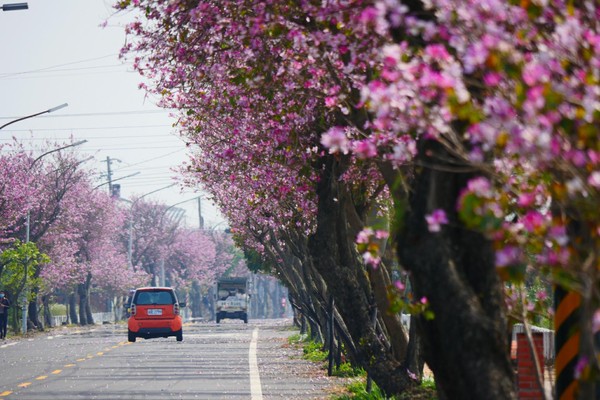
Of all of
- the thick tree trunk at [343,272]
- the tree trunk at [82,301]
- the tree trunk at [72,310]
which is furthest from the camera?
the tree trunk at [72,310]

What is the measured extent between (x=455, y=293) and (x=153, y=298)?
107 ft

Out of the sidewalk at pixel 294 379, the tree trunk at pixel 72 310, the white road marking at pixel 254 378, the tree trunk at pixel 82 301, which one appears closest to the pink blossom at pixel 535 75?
the sidewalk at pixel 294 379

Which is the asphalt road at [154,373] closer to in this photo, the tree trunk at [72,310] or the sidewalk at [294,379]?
the sidewalk at [294,379]

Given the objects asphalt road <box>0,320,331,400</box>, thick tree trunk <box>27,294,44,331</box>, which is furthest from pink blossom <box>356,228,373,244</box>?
thick tree trunk <box>27,294,44,331</box>

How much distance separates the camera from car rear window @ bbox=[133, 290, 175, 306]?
39719 millimetres

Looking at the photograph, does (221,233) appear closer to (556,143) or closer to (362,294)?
(362,294)

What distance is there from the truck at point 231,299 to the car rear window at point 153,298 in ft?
137

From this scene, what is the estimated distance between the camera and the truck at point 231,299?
82.0 metres

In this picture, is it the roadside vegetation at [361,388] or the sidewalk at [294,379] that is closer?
the roadside vegetation at [361,388]

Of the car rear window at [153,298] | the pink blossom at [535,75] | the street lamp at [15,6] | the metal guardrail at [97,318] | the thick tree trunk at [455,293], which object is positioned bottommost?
the thick tree trunk at [455,293]

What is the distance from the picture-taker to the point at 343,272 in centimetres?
1683

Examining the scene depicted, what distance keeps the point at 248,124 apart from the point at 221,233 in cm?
12597

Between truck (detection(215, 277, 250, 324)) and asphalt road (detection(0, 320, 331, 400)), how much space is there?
4484 cm

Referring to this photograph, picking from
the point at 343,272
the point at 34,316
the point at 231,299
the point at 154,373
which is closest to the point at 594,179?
the point at 343,272
